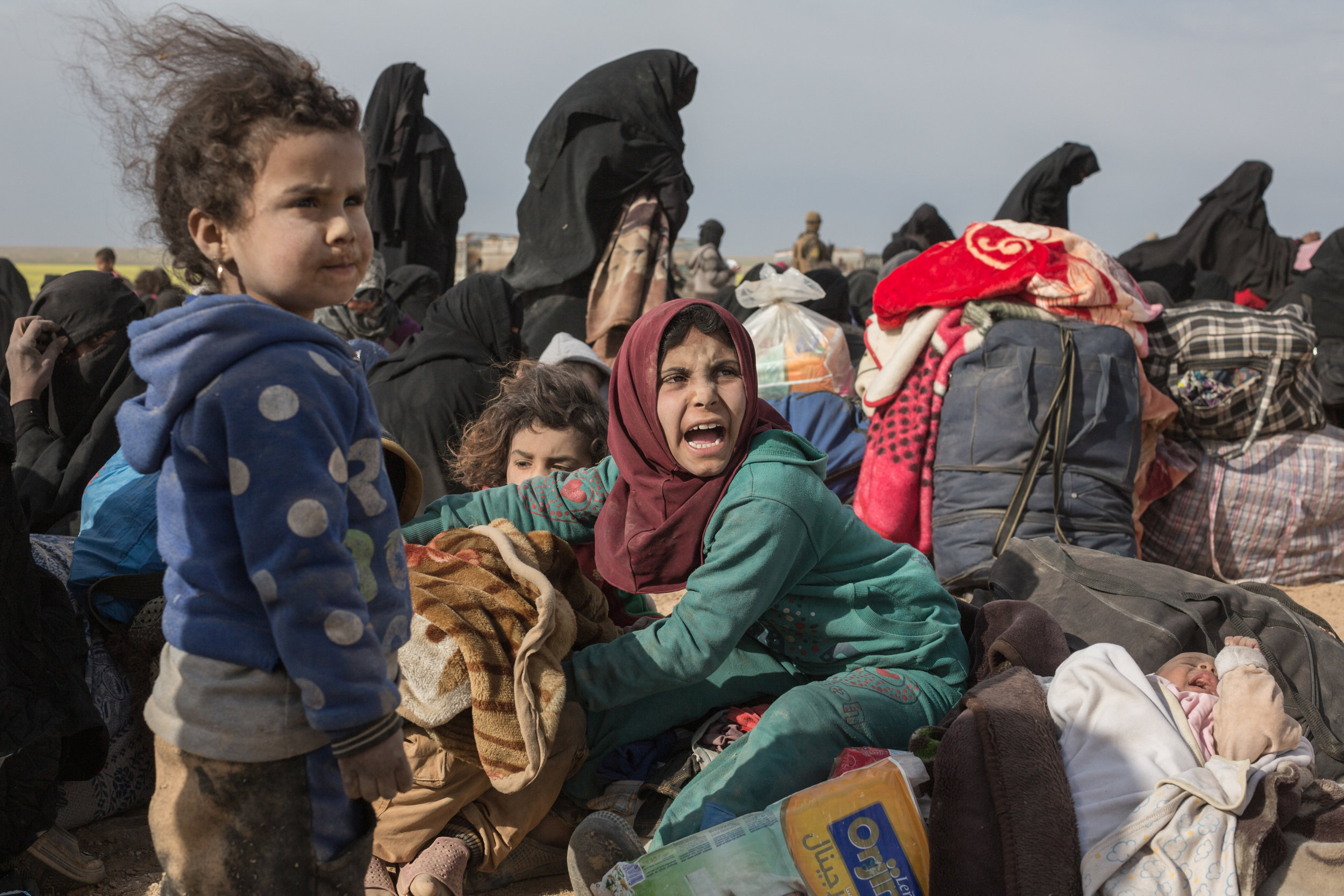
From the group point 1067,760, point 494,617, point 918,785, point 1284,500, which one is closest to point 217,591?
point 494,617

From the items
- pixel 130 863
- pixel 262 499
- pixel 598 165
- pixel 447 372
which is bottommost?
pixel 130 863

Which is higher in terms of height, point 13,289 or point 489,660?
point 489,660

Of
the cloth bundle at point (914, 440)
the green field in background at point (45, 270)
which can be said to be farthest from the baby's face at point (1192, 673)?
the green field in background at point (45, 270)

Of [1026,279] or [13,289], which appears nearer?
[1026,279]

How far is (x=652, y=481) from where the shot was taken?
2.36 meters

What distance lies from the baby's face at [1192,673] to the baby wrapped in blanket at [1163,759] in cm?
1

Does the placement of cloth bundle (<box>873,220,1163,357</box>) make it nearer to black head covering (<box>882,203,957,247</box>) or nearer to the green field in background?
black head covering (<box>882,203,957,247</box>)

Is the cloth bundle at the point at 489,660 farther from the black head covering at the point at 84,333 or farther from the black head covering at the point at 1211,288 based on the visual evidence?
the black head covering at the point at 1211,288

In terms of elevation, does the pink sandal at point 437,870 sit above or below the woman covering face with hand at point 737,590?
below

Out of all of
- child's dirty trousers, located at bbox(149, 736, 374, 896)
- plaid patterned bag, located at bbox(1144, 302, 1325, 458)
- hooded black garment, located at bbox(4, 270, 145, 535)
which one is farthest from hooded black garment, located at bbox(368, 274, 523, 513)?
plaid patterned bag, located at bbox(1144, 302, 1325, 458)

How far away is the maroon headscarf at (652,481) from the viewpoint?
90.9 inches

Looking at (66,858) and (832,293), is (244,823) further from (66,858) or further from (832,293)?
(832,293)

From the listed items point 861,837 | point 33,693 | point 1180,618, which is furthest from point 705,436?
point 33,693

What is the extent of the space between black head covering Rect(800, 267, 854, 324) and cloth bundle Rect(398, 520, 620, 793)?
5228 millimetres
